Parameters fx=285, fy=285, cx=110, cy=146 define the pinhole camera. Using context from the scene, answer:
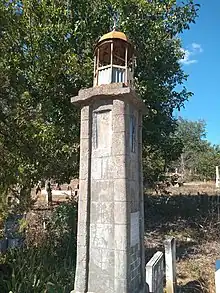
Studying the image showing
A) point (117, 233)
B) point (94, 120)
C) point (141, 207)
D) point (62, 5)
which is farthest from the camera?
point (62, 5)

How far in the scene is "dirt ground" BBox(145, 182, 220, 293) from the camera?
6.98 metres

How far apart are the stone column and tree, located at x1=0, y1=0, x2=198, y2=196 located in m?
2.79

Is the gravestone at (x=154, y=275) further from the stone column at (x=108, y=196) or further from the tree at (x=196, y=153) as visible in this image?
the tree at (x=196, y=153)

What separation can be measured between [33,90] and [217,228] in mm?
7722

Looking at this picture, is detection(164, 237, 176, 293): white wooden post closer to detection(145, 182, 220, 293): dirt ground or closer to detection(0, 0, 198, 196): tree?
detection(145, 182, 220, 293): dirt ground

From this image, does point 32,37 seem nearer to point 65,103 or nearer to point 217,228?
point 65,103

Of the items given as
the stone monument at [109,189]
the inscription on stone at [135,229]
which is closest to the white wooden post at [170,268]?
the stone monument at [109,189]

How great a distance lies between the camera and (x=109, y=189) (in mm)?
4207

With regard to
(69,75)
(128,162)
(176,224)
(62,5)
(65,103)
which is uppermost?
(62,5)

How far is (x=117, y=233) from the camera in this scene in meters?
4.04

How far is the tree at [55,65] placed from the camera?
6930 millimetres

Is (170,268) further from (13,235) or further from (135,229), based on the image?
(13,235)

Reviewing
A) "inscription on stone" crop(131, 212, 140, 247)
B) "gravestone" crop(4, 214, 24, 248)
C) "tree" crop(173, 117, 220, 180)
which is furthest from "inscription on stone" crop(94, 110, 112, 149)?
"tree" crop(173, 117, 220, 180)

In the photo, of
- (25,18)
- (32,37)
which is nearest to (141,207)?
(32,37)
